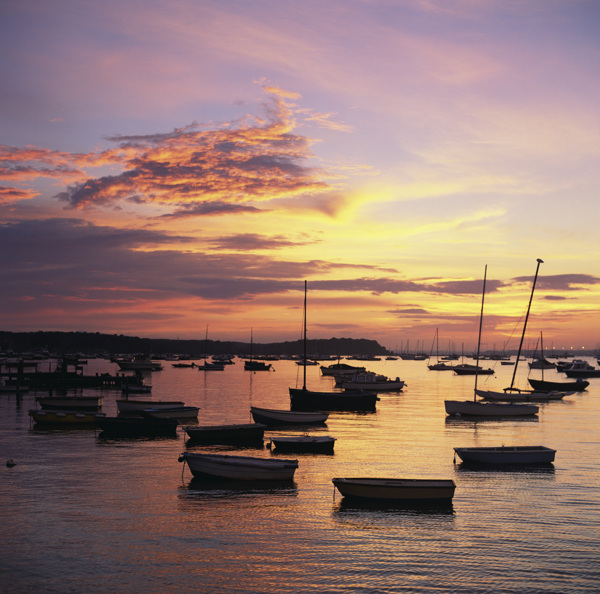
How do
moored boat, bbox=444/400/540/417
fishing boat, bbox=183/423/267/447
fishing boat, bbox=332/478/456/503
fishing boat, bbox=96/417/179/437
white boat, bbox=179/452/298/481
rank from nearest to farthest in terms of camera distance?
1. fishing boat, bbox=332/478/456/503
2. white boat, bbox=179/452/298/481
3. fishing boat, bbox=183/423/267/447
4. fishing boat, bbox=96/417/179/437
5. moored boat, bbox=444/400/540/417

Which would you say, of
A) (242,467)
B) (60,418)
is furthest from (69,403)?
(242,467)

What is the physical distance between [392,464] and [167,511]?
17397mm

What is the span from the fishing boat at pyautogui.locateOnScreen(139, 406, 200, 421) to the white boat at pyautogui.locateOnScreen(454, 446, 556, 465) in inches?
1270

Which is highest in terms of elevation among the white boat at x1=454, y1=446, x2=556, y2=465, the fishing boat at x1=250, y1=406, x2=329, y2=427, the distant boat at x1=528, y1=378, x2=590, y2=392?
the white boat at x1=454, y1=446, x2=556, y2=465

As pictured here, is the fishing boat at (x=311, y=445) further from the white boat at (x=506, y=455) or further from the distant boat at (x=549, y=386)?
the distant boat at (x=549, y=386)

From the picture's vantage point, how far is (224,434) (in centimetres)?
4766

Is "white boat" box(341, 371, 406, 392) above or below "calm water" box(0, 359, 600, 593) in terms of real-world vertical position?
below

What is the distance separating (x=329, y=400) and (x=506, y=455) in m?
35.6

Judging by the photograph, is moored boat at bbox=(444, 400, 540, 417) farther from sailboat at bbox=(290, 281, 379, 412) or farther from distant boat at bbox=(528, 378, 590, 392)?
distant boat at bbox=(528, 378, 590, 392)

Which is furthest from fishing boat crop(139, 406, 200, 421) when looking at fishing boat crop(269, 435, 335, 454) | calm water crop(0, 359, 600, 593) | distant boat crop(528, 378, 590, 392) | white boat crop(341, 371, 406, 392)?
distant boat crop(528, 378, 590, 392)

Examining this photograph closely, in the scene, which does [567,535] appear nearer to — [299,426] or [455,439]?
[455,439]

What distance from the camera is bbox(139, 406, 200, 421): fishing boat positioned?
196 ft

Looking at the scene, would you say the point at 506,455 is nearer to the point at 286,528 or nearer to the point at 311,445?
the point at 311,445

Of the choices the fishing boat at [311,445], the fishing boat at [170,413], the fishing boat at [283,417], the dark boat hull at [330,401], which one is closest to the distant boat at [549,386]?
the dark boat hull at [330,401]
